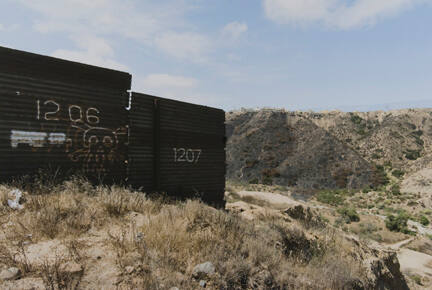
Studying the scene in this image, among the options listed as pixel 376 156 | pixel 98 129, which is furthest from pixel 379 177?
pixel 98 129

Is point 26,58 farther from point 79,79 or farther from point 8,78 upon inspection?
point 79,79

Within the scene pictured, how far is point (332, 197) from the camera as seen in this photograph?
39250 mm

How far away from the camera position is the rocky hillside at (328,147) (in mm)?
47438

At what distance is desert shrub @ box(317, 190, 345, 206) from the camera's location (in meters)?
38.1

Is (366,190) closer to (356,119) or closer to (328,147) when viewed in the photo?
(328,147)

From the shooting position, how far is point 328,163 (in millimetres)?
48969

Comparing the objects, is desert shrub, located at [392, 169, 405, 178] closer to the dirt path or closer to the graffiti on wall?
the dirt path

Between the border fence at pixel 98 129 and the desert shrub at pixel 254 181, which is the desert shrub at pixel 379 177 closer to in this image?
the desert shrub at pixel 254 181

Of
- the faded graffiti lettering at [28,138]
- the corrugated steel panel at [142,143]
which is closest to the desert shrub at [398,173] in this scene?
the corrugated steel panel at [142,143]

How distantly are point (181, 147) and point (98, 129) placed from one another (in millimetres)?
2829

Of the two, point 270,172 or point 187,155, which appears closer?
point 187,155

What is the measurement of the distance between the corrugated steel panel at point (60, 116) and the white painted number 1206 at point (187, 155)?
184cm

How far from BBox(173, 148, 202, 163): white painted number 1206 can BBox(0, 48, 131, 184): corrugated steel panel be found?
184 cm

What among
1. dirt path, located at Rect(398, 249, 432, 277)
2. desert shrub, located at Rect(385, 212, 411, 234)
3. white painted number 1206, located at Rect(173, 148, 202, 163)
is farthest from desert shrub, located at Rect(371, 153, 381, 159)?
white painted number 1206, located at Rect(173, 148, 202, 163)
